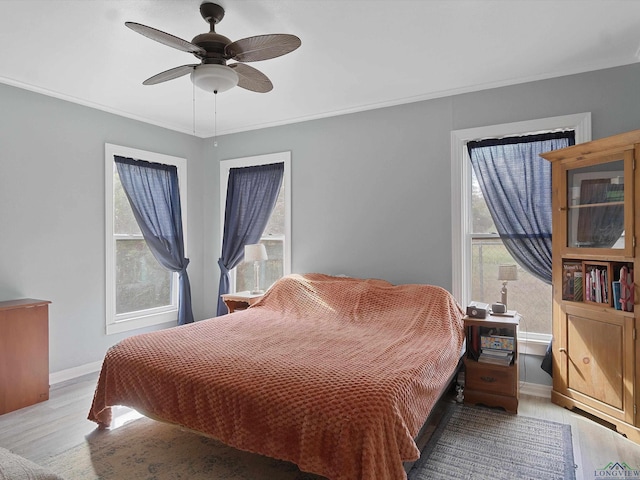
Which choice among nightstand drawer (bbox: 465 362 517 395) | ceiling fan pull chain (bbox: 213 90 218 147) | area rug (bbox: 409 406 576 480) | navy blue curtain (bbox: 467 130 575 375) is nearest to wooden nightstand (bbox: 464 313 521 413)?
nightstand drawer (bbox: 465 362 517 395)

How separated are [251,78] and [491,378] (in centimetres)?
278

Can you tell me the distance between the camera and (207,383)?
7.01ft

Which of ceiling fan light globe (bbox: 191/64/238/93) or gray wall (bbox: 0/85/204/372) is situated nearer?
ceiling fan light globe (bbox: 191/64/238/93)

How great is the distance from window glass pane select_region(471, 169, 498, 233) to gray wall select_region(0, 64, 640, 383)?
235mm

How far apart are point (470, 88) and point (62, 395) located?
441 centimetres

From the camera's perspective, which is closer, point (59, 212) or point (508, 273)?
point (508, 273)

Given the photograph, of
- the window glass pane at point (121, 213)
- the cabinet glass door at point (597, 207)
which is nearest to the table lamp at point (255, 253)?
the window glass pane at point (121, 213)

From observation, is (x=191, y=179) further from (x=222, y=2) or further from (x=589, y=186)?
(x=589, y=186)

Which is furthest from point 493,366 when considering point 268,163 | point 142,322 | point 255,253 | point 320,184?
point 142,322

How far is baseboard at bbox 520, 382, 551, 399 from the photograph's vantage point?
10.8ft

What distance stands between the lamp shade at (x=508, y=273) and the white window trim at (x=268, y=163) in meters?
2.27

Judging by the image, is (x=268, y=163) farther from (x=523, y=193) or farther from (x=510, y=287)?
(x=510, y=287)

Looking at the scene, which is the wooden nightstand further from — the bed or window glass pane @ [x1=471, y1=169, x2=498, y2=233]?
window glass pane @ [x1=471, y1=169, x2=498, y2=233]

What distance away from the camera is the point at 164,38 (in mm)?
2115
